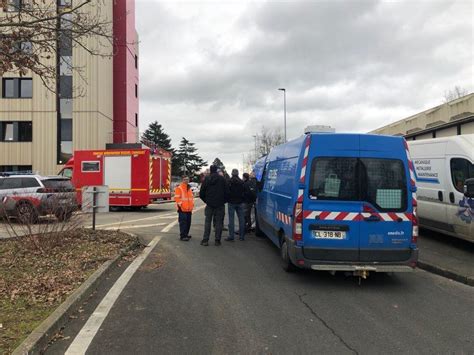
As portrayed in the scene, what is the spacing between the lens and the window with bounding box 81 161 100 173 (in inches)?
822

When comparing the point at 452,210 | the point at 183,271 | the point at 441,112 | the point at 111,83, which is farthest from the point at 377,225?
the point at 111,83

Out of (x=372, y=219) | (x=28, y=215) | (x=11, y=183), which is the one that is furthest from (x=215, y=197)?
(x=11, y=183)

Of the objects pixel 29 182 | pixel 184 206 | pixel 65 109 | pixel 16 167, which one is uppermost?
pixel 65 109

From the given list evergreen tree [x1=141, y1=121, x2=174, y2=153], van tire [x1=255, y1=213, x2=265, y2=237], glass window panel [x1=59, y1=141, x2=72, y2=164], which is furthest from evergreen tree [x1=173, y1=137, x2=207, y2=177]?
van tire [x1=255, y1=213, x2=265, y2=237]

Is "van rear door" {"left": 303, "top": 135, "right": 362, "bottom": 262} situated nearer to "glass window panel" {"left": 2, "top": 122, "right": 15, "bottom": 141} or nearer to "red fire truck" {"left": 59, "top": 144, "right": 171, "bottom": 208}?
"red fire truck" {"left": 59, "top": 144, "right": 171, "bottom": 208}

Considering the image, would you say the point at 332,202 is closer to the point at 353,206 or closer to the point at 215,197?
the point at 353,206

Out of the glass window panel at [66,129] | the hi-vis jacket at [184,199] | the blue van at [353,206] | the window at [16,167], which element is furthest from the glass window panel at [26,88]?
the blue van at [353,206]

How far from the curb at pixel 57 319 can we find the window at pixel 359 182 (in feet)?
11.6

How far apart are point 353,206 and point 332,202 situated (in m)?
0.32

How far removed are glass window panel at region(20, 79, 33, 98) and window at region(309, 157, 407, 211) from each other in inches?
1395

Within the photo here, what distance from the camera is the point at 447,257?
901cm

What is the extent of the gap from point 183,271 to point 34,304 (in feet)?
8.93

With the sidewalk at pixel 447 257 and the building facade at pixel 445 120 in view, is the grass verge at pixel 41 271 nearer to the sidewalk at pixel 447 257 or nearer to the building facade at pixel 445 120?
the sidewalk at pixel 447 257

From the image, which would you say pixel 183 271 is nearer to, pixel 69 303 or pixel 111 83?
pixel 69 303
